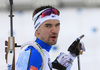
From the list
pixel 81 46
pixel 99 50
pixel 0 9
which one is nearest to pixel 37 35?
pixel 81 46

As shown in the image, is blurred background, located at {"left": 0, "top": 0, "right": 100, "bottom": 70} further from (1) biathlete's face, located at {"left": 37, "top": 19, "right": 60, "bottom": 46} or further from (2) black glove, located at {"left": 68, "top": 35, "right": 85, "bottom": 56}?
(1) biathlete's face, located at {"left": 37, "top": 19, "right": 60, "bottom": 46}

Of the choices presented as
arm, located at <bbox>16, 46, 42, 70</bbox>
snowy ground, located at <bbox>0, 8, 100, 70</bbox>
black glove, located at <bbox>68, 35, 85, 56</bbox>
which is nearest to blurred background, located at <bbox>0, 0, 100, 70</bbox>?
snowy ground, located at <bbox>0, 8, 100, 70</bbox>

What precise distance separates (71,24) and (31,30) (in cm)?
90

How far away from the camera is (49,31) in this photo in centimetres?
205

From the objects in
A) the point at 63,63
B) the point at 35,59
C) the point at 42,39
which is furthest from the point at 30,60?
the point at 63,63

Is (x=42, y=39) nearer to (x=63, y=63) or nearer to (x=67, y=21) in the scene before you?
(x=63, y=63)

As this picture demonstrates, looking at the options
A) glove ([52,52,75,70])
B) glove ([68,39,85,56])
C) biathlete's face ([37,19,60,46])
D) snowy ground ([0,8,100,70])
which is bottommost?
glove ([52,52,75,70])

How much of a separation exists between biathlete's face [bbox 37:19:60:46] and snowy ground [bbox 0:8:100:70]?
2.79m

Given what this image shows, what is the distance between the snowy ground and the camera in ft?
16.8

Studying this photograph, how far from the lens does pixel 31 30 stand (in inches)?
222

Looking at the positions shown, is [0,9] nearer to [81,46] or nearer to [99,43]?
[99,43]

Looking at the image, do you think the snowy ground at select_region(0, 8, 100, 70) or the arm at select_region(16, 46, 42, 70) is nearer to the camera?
the arm at select_region(16, 46, 42, 70)

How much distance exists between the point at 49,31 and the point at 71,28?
3.61 metres

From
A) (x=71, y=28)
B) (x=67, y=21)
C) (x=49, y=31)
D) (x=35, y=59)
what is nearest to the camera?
(x=35, y=59)
